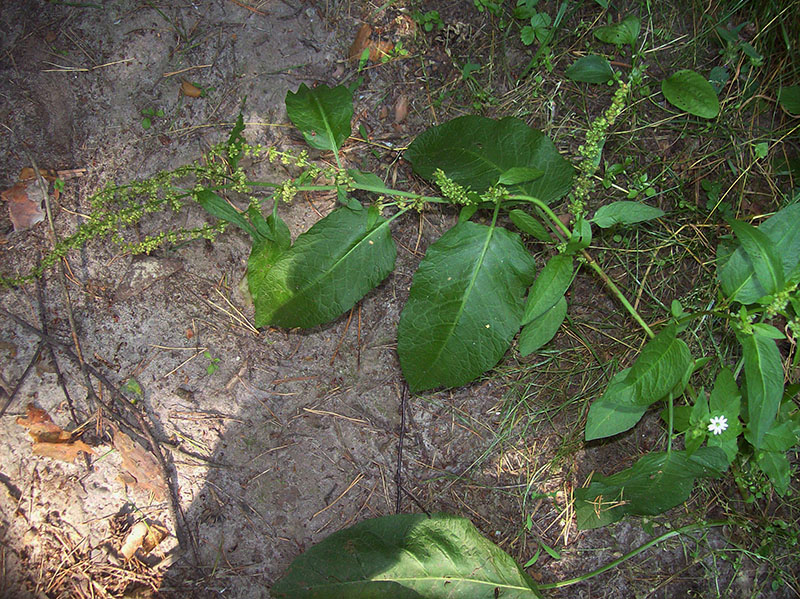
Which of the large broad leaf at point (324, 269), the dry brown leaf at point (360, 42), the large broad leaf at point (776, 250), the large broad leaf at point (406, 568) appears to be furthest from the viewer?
the dry brown leaf at point (360, 42)

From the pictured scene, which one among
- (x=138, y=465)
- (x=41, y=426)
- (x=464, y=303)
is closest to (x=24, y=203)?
(x=41, y=426)

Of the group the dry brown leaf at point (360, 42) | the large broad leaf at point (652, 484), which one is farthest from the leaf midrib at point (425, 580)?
the dry brown leaf at point (360, 42)

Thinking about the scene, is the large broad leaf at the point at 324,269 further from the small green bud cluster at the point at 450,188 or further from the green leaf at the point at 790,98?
the green leaf at the point at 790,98

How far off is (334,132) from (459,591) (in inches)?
89.3

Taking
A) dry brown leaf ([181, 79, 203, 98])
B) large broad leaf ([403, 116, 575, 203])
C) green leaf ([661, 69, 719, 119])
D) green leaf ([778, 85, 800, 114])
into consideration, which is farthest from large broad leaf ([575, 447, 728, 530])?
dry brown leaf ([181, 79, 203, 98])

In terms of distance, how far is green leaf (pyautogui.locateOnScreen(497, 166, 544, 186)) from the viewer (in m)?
2.54

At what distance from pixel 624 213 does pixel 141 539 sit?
2.84m

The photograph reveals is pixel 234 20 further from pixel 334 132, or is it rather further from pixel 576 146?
pixel 576 146

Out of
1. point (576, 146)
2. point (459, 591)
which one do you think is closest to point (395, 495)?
point (459, 591)

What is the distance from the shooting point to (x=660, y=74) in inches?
118

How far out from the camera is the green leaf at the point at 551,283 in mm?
2533

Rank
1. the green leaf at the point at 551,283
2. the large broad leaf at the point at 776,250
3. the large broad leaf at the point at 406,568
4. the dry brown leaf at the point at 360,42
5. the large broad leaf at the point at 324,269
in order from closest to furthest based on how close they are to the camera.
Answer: the large broad leaf at the point at 776,250
the green leaf at the point at 551,283
the large broad leaf at the point at 324,269
the large broad leaf at the point at 406,568
the dry brown leaf at the point at 360,42

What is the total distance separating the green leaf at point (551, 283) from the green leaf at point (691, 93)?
1101 millimetres

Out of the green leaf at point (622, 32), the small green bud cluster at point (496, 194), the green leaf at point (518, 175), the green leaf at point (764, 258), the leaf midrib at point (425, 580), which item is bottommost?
the leaf midrib at point (425, 580)
